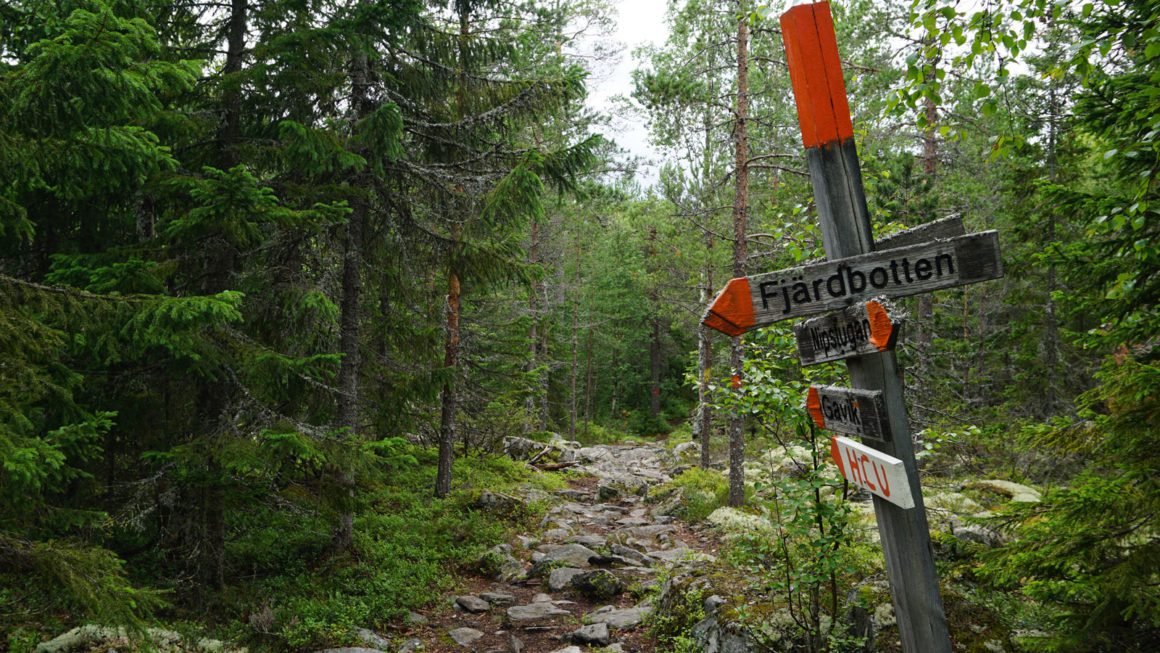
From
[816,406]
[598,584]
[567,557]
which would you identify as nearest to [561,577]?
[598,584]

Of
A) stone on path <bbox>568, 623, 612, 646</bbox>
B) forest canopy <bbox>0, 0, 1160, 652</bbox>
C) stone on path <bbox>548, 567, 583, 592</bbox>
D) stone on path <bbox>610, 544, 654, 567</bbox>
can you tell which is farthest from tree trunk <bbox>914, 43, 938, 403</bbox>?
stone on path <bbox>568, 623, 612, 646</bbox>

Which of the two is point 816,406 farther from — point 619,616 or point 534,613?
point 534,613

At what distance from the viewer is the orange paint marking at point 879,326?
284 centimetres

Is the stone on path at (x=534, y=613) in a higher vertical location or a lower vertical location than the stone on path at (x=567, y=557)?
lower

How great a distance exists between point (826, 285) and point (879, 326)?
12.9 inches

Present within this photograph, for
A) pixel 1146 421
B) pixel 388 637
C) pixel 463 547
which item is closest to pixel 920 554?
pixel 1146 421

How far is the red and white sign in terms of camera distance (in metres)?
2.76

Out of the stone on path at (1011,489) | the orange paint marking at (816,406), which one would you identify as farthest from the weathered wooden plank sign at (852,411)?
the stone on path at (1011,489)

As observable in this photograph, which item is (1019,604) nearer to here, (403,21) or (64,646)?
(64,646)

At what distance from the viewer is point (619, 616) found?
8078 millimetres

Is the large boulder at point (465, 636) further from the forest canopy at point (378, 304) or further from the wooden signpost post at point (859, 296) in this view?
the wooden signpost post at point (859, 296)

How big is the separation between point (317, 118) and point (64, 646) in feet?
24.1

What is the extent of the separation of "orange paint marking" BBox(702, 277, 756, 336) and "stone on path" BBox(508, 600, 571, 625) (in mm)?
6794

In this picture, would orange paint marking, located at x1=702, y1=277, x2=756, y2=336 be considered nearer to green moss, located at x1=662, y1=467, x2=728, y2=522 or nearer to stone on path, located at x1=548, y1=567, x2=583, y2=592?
stone on path, located at x1=548, y1=567, x2=583, y2=592
